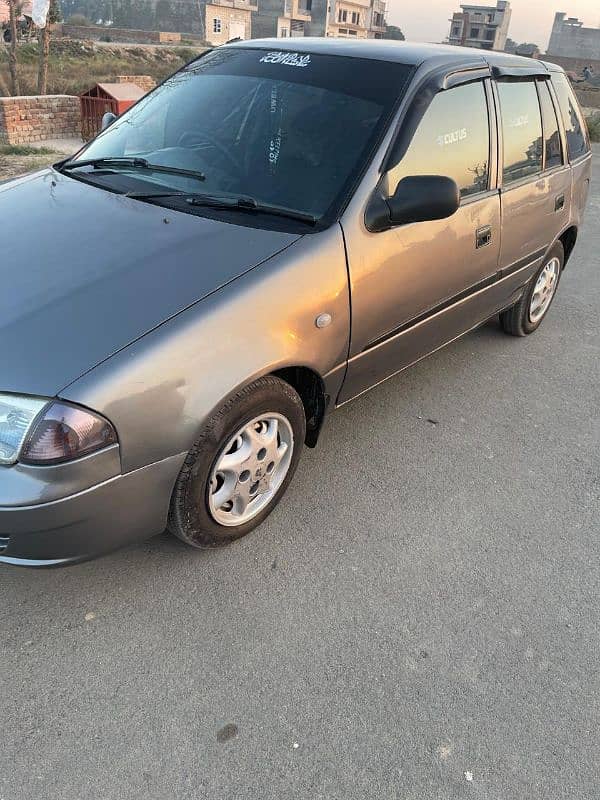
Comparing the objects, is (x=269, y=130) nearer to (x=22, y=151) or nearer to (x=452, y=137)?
(x=452, y=137)

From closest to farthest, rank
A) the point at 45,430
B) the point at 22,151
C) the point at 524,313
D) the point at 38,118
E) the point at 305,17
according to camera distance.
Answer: the point at 45,430 → the point at 524,313 → the point at 22,151 → the point at 38,118 → the point at 305,17

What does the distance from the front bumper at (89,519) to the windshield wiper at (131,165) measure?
4.62 ft

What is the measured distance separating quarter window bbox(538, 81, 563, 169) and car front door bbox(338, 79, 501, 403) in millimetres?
838

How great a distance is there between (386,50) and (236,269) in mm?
1612

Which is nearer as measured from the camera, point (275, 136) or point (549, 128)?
point (275, 136)

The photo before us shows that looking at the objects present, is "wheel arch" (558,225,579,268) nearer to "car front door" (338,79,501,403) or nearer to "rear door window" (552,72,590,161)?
"rear door window" (552,72,590,161)

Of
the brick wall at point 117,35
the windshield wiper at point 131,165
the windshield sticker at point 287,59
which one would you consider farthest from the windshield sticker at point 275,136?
the brick wall at point 117,35

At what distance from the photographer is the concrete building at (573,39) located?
341 ft

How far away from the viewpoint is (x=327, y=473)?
3.15 meters

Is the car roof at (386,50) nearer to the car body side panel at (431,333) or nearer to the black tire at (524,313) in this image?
the car body side panel at (431,333)

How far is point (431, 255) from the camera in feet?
9.86

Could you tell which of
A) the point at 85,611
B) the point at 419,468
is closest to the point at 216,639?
the point at 85,611

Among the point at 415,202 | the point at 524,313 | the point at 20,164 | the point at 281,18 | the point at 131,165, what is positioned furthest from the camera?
the point at 281,18

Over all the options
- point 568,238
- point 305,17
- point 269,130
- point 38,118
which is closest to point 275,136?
point 269,130
